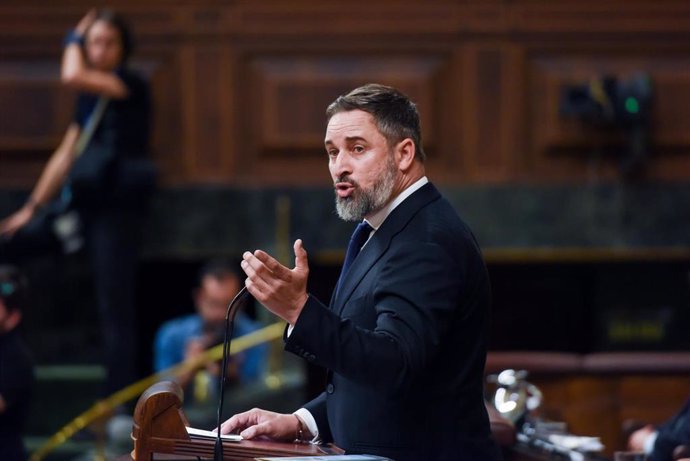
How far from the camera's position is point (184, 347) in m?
7.98

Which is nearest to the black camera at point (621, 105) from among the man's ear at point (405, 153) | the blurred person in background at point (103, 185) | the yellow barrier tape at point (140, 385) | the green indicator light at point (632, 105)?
the green indicator light at point (632, 105)

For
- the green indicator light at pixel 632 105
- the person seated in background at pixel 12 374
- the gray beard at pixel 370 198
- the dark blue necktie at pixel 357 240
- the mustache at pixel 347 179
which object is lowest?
the person seated in background at pixel 12 374

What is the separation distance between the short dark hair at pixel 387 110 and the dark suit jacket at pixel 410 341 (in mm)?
152

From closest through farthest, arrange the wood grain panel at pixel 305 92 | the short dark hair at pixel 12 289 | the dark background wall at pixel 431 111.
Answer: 1. the short dark hair at pixel 12 289
2. the dark background wall at pixel 431 111
3. the wood grain panel at pixel 305 92

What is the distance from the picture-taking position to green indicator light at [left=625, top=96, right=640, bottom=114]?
8.83 meters

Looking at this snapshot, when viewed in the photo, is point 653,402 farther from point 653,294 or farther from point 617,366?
point 653,294

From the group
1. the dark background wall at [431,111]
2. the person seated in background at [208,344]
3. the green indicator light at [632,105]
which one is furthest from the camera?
the dark background wall at [431,111]

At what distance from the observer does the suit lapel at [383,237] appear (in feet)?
11.9

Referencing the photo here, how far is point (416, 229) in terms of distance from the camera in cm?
359

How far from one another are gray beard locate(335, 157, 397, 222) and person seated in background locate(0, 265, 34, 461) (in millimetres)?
2783

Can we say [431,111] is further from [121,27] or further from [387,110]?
[387,110]

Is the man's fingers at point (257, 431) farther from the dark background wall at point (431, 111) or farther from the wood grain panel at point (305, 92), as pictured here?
the wood grain panel at point (305, 92)

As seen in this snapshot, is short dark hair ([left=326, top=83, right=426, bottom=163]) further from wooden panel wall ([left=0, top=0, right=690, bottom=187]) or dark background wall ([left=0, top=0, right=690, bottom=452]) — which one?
wooden panel wall ([left=0, top=0, right=690, bottom=187])

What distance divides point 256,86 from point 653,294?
2796 millimetres
